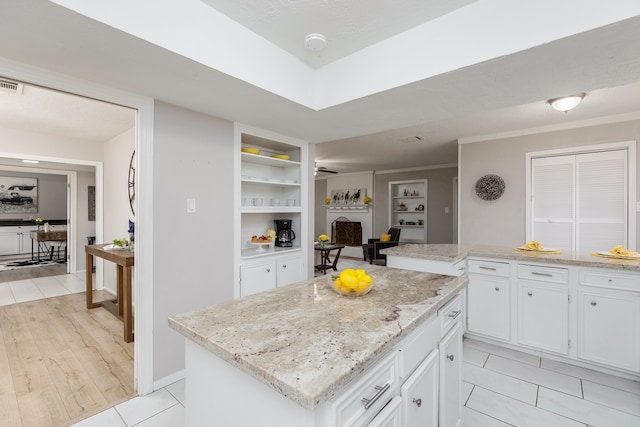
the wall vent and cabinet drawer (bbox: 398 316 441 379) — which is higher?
the wall vent

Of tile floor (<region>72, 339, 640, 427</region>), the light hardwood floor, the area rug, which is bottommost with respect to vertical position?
tile floor (<region>72, 339, 640, 427</region>)

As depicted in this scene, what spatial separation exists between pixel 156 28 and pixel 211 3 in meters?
0.38

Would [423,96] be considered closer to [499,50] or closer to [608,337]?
[499,50]

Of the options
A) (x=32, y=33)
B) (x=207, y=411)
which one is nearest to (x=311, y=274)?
(x=207, y=411)

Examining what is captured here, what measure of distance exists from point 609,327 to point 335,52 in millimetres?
3079

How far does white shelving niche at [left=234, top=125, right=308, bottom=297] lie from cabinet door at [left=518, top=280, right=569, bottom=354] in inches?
90.3

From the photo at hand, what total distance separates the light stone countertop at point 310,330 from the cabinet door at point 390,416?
17 cm

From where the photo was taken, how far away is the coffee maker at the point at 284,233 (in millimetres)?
3559

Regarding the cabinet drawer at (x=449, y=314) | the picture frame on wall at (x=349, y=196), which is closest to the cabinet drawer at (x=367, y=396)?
the cabinet drawer at (x=449, y=314)

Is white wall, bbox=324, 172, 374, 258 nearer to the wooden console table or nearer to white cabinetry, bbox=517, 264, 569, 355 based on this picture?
white cabinetry, bbox=517, 264, 569, 355

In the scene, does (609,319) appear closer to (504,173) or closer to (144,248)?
(504,173)

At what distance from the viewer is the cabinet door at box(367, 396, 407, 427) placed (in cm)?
88

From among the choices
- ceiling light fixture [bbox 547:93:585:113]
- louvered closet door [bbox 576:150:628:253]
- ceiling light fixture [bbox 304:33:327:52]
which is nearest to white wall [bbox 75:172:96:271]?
ceiling light fixture [bbox 304:33:327:52]

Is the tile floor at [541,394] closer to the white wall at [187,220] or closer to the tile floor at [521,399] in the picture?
the tile floor at [521,399]
